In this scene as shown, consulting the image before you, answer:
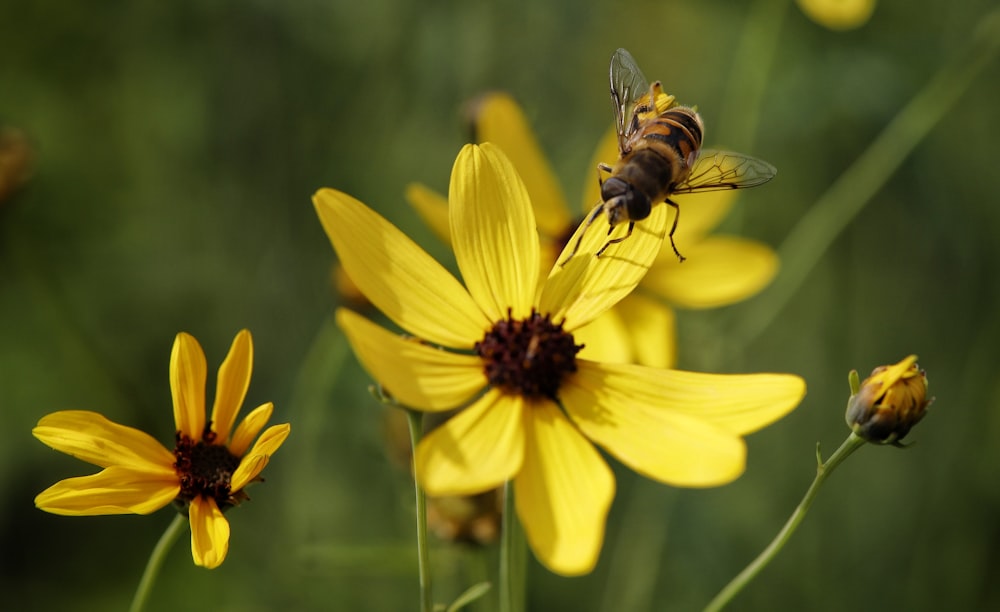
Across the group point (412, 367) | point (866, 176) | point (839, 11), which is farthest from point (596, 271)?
point (866, 176)

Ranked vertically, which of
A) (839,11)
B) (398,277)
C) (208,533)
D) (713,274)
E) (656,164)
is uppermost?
(839,11)

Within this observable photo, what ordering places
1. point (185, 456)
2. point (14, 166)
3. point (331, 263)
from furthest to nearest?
1. point (331, 263)
2. point (14, 166)
3. point (185, 456)

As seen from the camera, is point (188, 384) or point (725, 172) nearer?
point (188, 384)

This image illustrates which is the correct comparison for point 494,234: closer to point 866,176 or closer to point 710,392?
point 710,392

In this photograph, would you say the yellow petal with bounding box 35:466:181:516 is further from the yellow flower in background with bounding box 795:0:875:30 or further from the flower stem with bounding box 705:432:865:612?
the yellow flower in background with bounding box 795:0:875:30

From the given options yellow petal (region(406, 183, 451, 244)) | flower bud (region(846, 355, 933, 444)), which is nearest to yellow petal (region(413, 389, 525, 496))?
flower bud (region(846, 355, 933, 444))

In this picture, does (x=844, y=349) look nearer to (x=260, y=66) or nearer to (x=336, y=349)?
(x=336, y=349)
